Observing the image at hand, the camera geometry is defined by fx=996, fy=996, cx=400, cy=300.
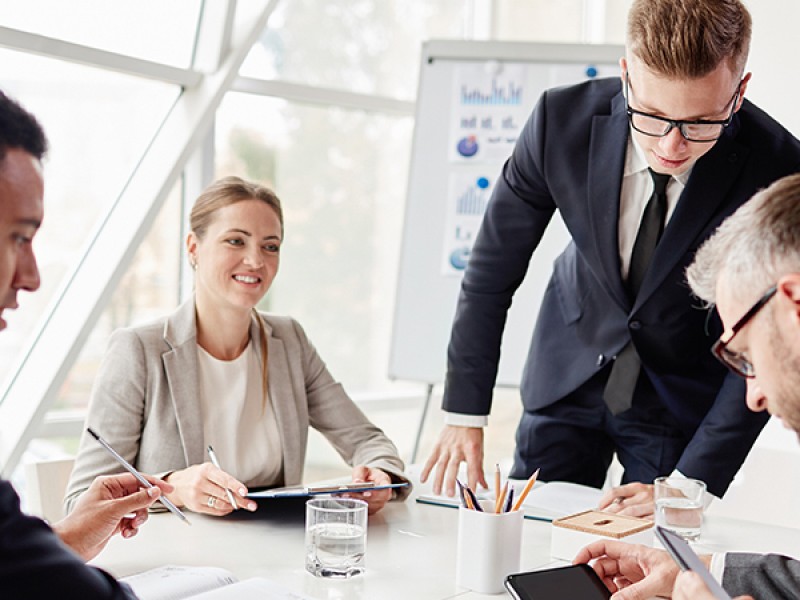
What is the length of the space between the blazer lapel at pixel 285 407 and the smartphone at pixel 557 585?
96cm

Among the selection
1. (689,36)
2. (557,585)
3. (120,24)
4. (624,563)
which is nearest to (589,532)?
(624,563)

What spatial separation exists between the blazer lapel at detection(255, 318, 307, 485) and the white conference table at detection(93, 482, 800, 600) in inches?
13.8

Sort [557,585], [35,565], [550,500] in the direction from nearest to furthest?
[35,565] → [557,585] → [550,500]

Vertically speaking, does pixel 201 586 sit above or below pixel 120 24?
below

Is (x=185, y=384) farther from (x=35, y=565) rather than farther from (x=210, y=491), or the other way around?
(x=35, y=565)

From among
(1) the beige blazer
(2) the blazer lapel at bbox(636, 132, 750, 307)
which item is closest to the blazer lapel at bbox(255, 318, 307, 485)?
(1) the beige blazer

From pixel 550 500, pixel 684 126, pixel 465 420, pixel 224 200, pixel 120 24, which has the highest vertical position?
pixel 120 24

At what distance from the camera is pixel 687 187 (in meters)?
2.14

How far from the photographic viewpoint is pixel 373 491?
1.94 metres

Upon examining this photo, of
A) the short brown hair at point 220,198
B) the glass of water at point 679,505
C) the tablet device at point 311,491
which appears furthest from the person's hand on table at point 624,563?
the short brown hair at point 220,198

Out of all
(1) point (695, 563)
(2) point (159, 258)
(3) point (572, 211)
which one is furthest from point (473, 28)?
(1) point (695, 563)

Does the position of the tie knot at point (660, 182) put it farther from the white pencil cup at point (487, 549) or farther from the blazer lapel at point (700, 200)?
the white pencil cup at point (487, 549)

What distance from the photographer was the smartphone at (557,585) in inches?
54.6

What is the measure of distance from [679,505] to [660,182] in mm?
739
